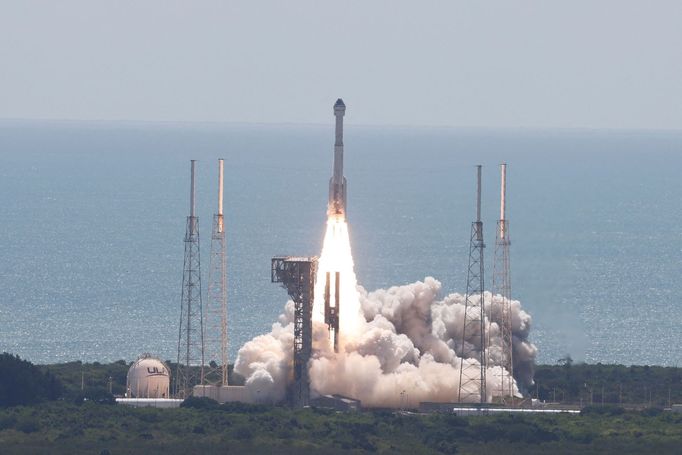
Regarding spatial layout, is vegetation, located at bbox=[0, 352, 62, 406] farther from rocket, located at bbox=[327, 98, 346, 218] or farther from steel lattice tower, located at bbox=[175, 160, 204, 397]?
rocket, located at bbox=[327, 98, 346, 218]

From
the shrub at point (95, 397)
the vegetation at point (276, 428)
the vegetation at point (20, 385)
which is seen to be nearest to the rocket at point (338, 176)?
the vegetation at point (276, 428)

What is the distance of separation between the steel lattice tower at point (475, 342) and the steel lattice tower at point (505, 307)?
129 cm

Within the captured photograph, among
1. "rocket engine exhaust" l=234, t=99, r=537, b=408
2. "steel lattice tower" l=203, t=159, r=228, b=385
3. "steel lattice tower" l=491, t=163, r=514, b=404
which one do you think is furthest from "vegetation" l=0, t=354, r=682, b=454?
"steel lattice tower" l=491, t=163, r=514, b=404

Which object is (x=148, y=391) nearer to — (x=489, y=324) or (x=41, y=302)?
(x=489, y=324)

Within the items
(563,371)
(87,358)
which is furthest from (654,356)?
(87,358)

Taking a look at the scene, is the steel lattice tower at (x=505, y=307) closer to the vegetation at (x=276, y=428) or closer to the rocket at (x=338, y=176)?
the vegetation at (x=276, y=428)

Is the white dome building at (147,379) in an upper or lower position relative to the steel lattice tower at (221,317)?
lower

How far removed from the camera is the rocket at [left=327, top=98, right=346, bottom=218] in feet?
409

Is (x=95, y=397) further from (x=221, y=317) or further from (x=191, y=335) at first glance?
(x=191, y=335)

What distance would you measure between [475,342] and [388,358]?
28.3 feet

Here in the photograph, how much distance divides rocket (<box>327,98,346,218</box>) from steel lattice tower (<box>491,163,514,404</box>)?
9.13m

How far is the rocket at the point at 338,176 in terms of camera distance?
409ft

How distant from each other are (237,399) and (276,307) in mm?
65567

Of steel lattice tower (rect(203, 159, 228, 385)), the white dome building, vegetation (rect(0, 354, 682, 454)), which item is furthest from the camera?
the white dome building
